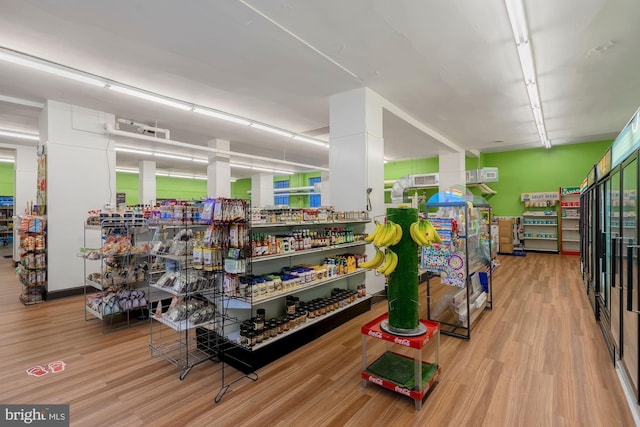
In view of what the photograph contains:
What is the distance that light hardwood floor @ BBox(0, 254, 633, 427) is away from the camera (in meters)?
2.28

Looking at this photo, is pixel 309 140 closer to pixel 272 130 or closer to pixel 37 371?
pixel 272 130

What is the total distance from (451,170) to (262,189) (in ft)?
29.8

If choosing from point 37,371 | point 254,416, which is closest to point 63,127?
point 37,371

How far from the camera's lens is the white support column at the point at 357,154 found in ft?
16.3

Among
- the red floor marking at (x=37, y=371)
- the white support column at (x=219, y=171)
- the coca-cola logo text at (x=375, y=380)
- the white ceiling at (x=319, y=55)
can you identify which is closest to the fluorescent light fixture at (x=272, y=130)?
the white ceiling at (x=319, y=55)

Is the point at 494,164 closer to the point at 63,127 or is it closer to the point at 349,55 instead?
the point at 349,55

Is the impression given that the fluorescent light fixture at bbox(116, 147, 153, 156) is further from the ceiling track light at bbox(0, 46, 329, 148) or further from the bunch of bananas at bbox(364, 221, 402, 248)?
the bunch of bananas at bbox(364, 221, 402, 248)

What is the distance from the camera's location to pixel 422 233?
8.63 ft

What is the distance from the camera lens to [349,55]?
13.2 ft

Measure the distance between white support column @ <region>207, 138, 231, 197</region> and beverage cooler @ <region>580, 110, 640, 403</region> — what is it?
26.9 feet

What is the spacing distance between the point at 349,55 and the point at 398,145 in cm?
583

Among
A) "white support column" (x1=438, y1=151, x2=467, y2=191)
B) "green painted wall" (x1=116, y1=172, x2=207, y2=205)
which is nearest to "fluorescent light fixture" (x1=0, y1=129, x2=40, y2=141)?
"green painted wall" (x1=116, y1=172, x2=207, y2=205)

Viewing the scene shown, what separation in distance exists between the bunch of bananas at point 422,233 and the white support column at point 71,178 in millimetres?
6151

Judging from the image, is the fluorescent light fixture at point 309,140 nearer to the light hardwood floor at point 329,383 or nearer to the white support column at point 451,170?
the white support column at point 451,170
